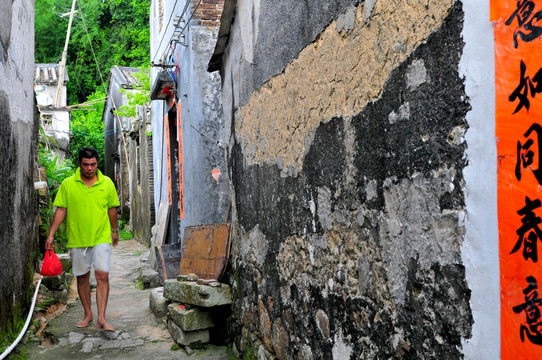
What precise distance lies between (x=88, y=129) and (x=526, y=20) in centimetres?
2390

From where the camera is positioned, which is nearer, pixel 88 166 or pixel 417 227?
pixel 417 227

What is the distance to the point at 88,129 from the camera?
2334cm

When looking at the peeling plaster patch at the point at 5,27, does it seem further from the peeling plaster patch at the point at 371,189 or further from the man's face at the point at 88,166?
the peeling plaster patch at the point at 371,189

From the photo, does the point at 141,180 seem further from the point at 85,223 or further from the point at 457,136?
the point at 457,136

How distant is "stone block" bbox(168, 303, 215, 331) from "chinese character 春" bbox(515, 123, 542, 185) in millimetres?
3351

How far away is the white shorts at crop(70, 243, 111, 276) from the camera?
4.74 metres

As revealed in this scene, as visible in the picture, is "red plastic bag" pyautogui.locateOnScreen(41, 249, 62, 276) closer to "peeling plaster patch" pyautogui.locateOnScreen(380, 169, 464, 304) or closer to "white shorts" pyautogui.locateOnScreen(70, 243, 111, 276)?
"white shorts" pyautogui.locateOnScreen(70, 243, 111, 276)

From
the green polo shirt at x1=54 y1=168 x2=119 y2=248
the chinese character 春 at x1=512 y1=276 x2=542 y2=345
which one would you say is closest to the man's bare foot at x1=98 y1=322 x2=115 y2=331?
the green polo shirt at x1=54 y1=168 x2=119 y2=248

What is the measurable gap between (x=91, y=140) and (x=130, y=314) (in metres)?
19.0

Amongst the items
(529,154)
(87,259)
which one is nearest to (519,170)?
(529,154)

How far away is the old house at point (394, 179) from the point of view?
127cm

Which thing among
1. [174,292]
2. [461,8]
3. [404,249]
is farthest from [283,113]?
[174,292]

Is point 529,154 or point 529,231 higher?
point 529,154

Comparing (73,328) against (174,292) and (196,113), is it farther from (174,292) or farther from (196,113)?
(196,113)
